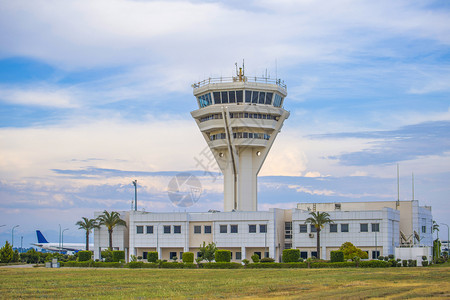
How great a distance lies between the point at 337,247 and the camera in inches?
3711

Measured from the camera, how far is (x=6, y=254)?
104 m

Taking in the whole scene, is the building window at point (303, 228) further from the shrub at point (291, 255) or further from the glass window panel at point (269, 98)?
the glass window panel at point (269, 98)

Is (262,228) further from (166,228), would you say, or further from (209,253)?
(166,228)

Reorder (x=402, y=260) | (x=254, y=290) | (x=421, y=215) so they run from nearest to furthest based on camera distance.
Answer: (x=254, y=290) → (x=402, y=260) → (x=421, y=215)

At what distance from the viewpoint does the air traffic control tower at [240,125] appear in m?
100

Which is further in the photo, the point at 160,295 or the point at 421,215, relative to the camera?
the point at 421,215

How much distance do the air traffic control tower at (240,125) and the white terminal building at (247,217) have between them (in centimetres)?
16

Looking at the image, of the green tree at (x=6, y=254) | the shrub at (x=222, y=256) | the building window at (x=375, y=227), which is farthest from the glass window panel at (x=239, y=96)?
the green tree at (x=6, y=254)

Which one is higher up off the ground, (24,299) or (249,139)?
(249,139)

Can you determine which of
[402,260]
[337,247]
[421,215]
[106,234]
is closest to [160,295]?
[402,260]

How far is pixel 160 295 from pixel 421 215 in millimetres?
78873

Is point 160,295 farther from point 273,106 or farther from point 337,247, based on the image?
point 273,106

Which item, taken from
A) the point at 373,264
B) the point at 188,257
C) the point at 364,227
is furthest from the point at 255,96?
the point at 373,264

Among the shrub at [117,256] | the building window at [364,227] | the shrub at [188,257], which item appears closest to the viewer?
the shrub at [188,257]
